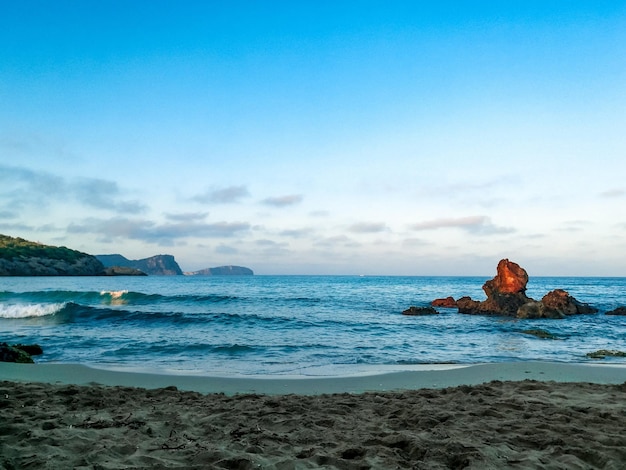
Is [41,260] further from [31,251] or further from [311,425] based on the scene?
[311,425]

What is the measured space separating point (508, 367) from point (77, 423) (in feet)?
31.0

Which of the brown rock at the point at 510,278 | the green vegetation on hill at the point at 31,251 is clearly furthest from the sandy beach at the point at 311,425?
the green vegetation on hill at the point at 31,251

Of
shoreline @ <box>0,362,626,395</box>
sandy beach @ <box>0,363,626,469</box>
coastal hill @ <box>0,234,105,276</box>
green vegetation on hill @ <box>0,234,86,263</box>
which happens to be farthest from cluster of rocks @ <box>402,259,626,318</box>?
green vegetation on hill @ <box>0,234,86,263</box>

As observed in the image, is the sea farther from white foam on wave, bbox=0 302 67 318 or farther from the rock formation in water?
the rock formation in water

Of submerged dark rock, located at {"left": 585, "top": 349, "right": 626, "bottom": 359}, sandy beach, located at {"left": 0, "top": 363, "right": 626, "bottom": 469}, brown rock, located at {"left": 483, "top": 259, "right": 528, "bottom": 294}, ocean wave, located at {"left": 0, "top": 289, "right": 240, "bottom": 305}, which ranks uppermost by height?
brown rock, located at {"left": 483, "top": 259, "right": 528, "bottom": 294}

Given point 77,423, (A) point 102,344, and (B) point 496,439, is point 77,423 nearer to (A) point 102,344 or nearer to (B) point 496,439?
(B) point 496,439

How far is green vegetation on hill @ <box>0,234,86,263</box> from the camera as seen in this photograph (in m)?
98.9

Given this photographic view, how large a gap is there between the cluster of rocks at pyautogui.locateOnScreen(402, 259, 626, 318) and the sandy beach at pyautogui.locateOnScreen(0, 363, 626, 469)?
20456 millimetres

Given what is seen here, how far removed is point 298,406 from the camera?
20.7 feet

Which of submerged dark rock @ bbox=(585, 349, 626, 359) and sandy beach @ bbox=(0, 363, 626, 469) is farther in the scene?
submerged dark rock @ bbox=(585, 349, 626, 359)

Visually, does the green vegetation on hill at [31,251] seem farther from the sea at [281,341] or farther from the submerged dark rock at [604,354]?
the submerged dark rock at [604,354]

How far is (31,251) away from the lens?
105625 mm

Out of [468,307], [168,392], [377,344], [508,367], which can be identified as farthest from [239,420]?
[468,307]

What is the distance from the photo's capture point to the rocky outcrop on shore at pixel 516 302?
26234mm
